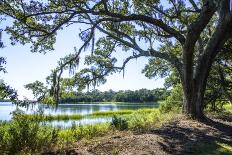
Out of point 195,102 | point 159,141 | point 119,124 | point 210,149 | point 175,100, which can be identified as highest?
point 175,100

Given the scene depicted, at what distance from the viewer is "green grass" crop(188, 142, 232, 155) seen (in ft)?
35.9

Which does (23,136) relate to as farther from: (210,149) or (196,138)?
(196,138)

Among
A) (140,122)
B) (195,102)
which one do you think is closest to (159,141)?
(140,122)

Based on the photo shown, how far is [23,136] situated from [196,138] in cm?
607

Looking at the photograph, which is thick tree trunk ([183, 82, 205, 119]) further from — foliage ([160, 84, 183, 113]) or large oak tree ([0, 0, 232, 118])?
foliage ([160, 84, 183, 113])

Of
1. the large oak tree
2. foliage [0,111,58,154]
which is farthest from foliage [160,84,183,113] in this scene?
foliage [0,111,58,154]

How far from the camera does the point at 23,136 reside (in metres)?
10.5

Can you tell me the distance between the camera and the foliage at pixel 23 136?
33.1 feet

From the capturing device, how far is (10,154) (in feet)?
32.0

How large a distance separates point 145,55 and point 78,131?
7.30 m

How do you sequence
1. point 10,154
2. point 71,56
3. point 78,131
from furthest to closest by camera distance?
point 71,56, point 78,131, point 10,154

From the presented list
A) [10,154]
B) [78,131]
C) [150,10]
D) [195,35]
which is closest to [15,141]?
[10,154]

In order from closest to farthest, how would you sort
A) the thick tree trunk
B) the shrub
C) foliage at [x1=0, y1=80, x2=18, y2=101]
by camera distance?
foliage at [x1=0, y1=80, x2=18, y2=101] → the shrub → the thick tree trunk

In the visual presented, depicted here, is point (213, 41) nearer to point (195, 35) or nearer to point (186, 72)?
point (195, 35)
